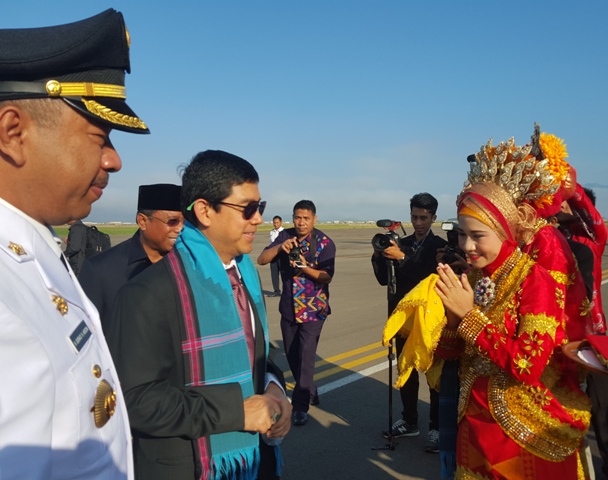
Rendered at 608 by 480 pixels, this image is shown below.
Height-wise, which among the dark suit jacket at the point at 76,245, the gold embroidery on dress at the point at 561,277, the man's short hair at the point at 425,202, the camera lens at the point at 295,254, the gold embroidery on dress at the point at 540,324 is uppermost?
the man's short hair at the point at 425,202

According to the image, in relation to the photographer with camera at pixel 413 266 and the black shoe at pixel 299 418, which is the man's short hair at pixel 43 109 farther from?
the black shoe at pixel 299 418

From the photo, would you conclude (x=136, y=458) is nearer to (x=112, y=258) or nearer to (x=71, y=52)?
(x=71, y=52)

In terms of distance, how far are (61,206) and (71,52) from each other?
1.32ft

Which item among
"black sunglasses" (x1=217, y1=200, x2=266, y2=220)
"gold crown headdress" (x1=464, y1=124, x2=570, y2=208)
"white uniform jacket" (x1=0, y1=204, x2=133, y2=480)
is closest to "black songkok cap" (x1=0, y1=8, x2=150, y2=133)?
"white uniform jacket" (x1=0, y1=204, x2=133, y2=480)

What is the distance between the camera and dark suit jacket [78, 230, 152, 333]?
127 inches

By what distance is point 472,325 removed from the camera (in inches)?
103

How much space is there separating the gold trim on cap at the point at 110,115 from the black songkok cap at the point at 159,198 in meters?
2.69

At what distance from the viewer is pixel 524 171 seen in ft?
8.96

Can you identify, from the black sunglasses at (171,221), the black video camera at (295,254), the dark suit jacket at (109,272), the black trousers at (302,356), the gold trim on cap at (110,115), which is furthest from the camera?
the black video camera at (295,254)

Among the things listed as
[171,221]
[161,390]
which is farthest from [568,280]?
[171,221]

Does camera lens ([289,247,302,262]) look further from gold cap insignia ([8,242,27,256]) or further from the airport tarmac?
gold cap insignia ([8,242,27,256])

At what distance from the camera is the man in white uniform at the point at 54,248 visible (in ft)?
2.61

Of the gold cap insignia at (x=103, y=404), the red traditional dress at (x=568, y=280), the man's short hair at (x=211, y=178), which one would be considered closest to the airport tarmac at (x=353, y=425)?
the red traditional dress at (x=568, y=280)

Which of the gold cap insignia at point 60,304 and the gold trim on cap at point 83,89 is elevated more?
the gold trim on cap at point 83,89
